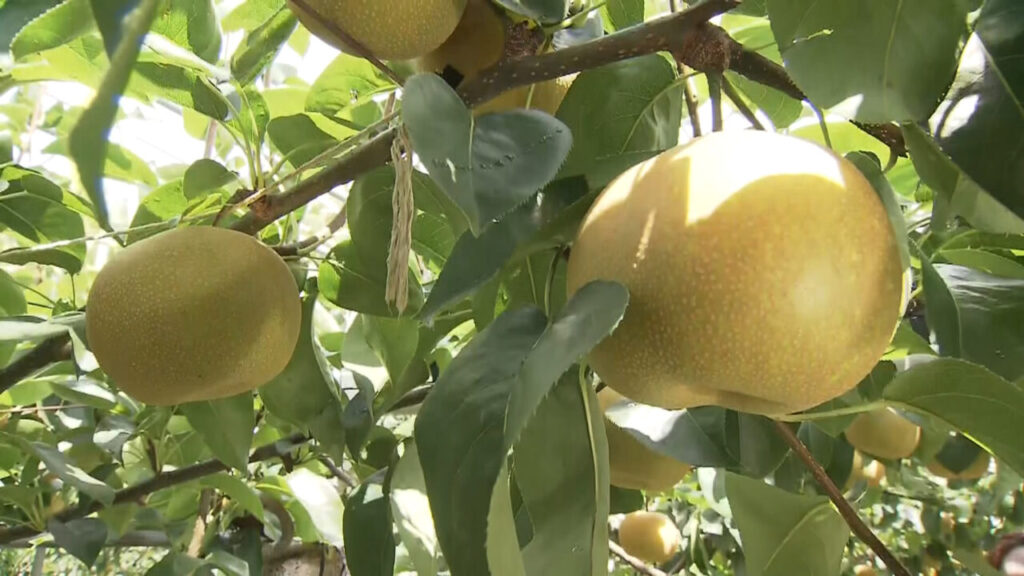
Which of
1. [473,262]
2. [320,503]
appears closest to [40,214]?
[320,503]

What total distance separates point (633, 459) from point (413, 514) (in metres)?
0.23

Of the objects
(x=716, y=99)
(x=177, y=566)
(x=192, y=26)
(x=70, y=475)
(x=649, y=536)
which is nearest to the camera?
(x=716, y=99)

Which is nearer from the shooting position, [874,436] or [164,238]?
[164,238]

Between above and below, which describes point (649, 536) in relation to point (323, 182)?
below

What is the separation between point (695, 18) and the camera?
0.42 meters

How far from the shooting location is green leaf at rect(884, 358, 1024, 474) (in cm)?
40

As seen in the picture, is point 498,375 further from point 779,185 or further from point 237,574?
point 237,574

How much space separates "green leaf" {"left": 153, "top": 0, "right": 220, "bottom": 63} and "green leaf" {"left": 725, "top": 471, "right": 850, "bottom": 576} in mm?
497

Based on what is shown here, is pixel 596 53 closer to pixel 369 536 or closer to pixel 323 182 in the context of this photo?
pixel 323 182

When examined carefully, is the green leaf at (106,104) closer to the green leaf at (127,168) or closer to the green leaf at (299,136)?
the green leaf at (299,136)

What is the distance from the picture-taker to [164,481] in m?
0.91

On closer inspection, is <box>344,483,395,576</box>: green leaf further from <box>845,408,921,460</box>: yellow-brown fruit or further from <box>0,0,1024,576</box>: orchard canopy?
<box>845,408,921,460</box>: yellow-brown fruit

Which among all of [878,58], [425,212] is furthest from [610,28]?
[878,58]

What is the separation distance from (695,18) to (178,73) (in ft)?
1.34
